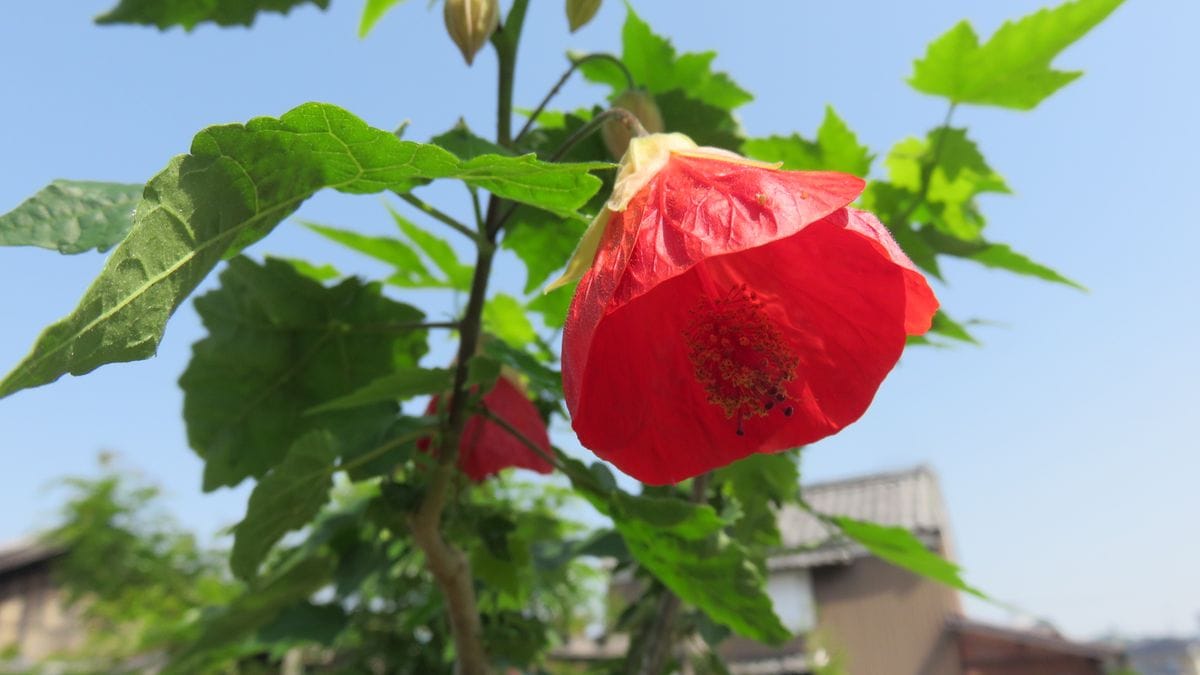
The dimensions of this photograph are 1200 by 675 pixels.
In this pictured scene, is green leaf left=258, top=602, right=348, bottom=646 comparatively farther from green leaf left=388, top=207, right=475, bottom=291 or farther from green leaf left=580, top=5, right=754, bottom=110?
green leaf left=580, top=5, right=754, bottom=110

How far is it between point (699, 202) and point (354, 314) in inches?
18.1

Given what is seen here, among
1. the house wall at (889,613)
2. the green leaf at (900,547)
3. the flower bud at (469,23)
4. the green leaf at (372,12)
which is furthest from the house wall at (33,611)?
the flower bud at (469,23)

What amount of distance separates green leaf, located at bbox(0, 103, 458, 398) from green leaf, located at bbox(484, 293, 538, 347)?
1.91 feet

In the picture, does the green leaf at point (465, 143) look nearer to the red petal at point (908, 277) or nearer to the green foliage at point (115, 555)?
the red petal at point (908, 277)

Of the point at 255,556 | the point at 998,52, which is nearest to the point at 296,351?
the point at 255,556

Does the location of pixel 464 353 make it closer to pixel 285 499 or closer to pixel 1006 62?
pixel 285 499

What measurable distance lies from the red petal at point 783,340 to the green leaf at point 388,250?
52cm

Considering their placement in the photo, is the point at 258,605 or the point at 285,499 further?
the point at 258,605

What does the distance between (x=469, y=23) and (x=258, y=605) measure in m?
0.72

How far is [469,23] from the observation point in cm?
66

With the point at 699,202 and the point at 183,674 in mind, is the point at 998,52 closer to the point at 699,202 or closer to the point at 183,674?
the point at 699,202

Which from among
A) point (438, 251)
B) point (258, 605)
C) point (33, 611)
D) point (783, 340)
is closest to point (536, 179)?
point (783, 340)

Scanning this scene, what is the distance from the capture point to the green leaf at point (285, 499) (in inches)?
26.3

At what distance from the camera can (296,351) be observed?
32.5 inches
